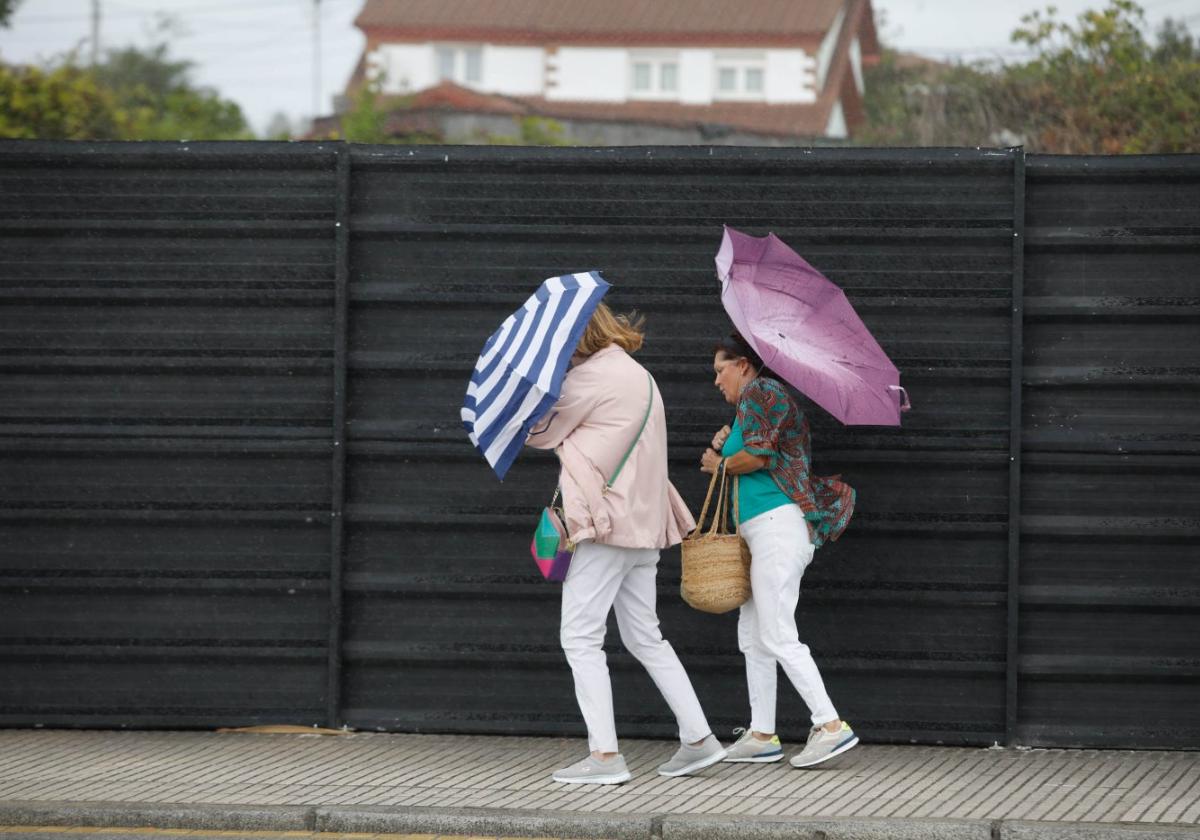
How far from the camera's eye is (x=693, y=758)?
7.24m

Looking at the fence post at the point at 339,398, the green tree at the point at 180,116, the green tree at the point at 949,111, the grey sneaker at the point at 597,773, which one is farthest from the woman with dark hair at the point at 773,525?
the green tree at the point at 949,111

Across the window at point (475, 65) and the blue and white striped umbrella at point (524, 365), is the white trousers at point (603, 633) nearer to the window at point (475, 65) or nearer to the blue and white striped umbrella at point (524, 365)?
the blue and white striped umbrella at point (524, 365)

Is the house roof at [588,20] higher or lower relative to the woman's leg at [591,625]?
higher

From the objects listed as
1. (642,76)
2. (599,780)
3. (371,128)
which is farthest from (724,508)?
(642,76)

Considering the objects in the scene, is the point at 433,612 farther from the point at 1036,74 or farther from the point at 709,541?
the point at 1036,74

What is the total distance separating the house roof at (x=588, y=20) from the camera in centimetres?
5381

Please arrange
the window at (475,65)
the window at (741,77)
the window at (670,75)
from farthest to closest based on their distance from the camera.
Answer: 1. the window at (475,65)
2. the window at (670,75)
3. the window at (741,77)

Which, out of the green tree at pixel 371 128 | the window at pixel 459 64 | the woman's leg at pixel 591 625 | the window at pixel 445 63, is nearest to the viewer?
the woman's leg at pixel 591 625

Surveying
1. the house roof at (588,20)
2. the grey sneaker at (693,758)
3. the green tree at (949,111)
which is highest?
the house roof at (588,20)

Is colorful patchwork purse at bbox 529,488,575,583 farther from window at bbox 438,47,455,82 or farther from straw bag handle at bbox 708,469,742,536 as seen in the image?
window at bbox 438,47,455,82

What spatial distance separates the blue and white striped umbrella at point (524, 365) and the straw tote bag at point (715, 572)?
90 centimetres

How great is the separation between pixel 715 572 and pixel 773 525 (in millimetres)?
315

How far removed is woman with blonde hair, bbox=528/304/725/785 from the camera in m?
6.98

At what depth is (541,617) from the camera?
26.2 feet
